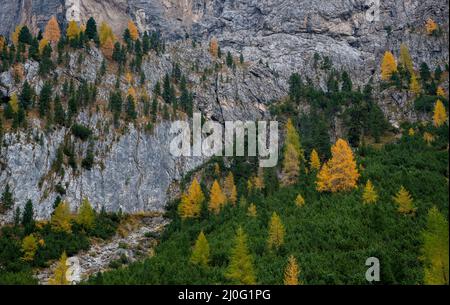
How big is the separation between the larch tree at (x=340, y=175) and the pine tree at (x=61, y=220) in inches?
1492

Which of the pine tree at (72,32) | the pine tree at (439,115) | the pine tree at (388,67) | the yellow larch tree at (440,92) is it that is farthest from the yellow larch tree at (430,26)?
the pine tree at (72,32)

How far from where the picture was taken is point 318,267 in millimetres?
48906

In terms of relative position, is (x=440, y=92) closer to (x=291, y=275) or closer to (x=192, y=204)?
(x=192, y=204)

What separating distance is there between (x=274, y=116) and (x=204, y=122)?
1917 centimetres

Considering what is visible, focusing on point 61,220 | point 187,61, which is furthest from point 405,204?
point 187,61

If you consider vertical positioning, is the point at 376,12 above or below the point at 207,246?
above

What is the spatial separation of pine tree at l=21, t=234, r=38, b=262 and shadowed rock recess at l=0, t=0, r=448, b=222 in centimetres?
1346

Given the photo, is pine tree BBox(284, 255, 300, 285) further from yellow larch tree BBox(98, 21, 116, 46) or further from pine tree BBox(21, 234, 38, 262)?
yellow larch tree BBox(98, 21, 116, 46)

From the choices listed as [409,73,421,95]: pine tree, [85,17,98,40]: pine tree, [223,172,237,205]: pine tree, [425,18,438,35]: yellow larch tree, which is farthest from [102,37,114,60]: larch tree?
[425,18,438,35]: yellow larch tree

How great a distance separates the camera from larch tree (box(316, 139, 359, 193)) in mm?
A: 70438

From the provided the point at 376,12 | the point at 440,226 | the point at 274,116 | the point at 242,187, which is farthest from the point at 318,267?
the point at 376,12

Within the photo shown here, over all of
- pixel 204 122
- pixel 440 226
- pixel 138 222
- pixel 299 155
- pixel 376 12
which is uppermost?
pixel 376 12

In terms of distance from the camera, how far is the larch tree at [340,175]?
2773 inches
